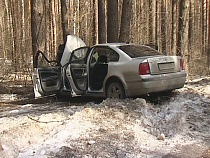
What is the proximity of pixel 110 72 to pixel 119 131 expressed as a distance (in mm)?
2220

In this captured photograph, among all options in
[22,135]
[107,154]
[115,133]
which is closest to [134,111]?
[115,133]

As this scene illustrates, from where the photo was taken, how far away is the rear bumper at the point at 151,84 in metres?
5.88

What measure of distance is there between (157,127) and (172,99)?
1.61 m

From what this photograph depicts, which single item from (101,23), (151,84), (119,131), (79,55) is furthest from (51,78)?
(101,23)

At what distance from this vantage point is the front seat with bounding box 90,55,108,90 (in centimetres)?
706

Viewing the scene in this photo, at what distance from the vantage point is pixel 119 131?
15.1ft

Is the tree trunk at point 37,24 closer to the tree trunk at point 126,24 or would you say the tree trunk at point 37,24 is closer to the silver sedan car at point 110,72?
the silver sedan car at point 110,72

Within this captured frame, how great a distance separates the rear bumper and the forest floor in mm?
237

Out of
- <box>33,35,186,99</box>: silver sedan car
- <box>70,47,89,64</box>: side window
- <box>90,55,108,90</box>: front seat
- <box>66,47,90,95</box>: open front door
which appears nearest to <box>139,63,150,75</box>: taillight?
<box>33,35,186,99</box>: silver sedan car

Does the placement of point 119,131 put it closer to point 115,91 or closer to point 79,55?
point 115,91

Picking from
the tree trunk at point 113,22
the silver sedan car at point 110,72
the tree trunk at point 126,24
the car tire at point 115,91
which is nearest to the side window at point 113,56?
the silver sedan car at point 110,72

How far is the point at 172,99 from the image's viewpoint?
21.0ft

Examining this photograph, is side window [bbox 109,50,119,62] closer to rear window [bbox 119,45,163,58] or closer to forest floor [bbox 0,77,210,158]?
rear window [bbox 119,45,163,58]

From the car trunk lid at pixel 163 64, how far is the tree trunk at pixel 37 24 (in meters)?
5.47
